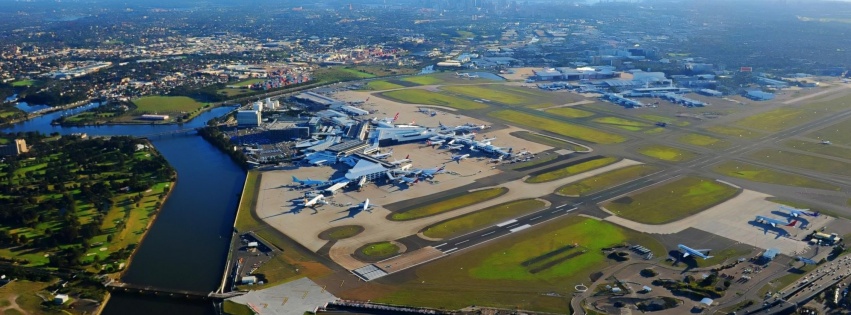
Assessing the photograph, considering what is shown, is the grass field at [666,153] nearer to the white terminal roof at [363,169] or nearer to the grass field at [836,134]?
the grass field at [836,134]

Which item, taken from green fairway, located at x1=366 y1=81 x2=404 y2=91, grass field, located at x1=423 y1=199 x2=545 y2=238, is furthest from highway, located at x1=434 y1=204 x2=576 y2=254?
green fairway, located at x1=366 y1=81 x2=404 y2=91

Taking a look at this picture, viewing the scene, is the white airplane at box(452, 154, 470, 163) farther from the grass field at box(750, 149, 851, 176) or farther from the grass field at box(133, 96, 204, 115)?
the grass field at box(133, 96, 204, 115)

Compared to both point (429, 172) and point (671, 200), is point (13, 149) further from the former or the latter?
point (671, 200)

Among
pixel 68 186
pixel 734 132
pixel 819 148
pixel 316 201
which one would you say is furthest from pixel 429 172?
pixel 819 148

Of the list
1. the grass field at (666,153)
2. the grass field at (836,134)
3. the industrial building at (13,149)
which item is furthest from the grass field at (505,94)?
the industrial building at (13,149)

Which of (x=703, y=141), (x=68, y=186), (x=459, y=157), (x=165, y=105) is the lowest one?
(x=165, y=105)

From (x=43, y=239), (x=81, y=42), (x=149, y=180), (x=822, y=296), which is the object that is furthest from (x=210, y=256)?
(x=81, y=42)

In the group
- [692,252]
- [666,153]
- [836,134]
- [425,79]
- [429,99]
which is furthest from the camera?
[425,79]
